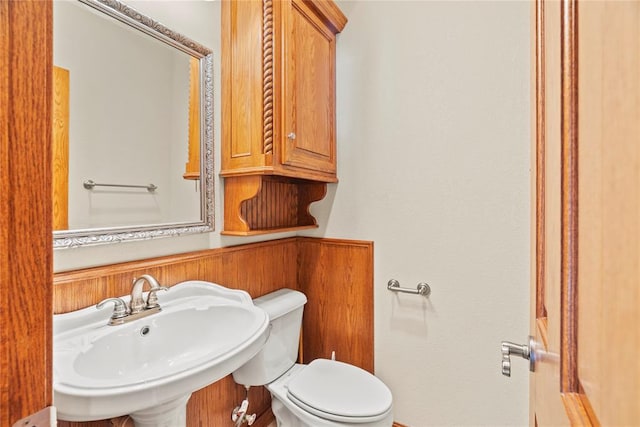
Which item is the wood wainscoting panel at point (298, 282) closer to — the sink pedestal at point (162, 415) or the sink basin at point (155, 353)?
the sink basin at point (155, 353)

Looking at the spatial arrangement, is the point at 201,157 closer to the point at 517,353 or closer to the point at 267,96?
the point at 267,96

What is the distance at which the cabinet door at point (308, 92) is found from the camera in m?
1.37

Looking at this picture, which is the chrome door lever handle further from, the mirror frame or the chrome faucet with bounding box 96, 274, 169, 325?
the mirror frame

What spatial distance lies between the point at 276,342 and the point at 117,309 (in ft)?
2.36

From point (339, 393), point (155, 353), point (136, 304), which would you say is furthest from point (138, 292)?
point (339, 393)

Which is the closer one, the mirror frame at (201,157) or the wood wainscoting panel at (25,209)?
the wood wainscoting panel at (25,209)

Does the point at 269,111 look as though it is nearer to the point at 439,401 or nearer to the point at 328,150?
the point at 328,150

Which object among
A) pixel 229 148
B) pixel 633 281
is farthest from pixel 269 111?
pixel 633 281

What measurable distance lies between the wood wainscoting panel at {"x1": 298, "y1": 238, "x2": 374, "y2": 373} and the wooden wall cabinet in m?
0.44

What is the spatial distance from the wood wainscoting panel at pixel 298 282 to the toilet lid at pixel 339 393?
0.23 meters

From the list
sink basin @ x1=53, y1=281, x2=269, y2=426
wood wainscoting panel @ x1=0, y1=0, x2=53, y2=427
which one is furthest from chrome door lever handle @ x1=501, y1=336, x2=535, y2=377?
wood wainscoting panel @ x1=0, y1=0, x2=53, y2=427

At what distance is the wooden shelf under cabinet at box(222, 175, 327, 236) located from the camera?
4.54 ft

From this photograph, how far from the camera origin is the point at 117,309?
953 mm

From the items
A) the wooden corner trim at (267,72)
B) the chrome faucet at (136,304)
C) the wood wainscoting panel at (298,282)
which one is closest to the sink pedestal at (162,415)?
the chrome faucet at (136,304)
